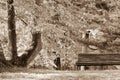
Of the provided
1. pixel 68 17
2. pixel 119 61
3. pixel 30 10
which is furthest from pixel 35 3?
pixel 119 61

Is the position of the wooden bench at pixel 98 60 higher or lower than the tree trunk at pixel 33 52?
higher

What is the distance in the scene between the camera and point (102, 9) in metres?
6.69

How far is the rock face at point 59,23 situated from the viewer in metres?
4.95

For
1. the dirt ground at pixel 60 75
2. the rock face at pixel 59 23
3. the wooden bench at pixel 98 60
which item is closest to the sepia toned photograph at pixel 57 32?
the rock face at pixel 59 23

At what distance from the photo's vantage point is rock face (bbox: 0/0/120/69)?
4.95 metres

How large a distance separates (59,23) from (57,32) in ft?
0.68

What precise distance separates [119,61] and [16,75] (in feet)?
4.63

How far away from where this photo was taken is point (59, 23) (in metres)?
5.57

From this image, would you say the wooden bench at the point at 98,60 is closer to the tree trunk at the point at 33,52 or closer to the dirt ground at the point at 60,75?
the dirt ground at the point at 60,75

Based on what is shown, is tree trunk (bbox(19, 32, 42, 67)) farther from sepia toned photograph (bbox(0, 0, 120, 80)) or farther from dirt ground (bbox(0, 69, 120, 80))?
dirt ground (bbox(0, 69, 120, 80))

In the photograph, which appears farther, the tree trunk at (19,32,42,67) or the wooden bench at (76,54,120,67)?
the tree trunk at (19,32,42,67)

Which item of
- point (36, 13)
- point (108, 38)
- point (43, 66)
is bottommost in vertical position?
point (43, 66)

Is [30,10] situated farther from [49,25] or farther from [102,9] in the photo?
[102,9]

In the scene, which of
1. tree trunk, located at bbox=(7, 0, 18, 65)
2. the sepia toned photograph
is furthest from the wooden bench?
tree trunk, located at bbox=(7, 0, 18, 65)
